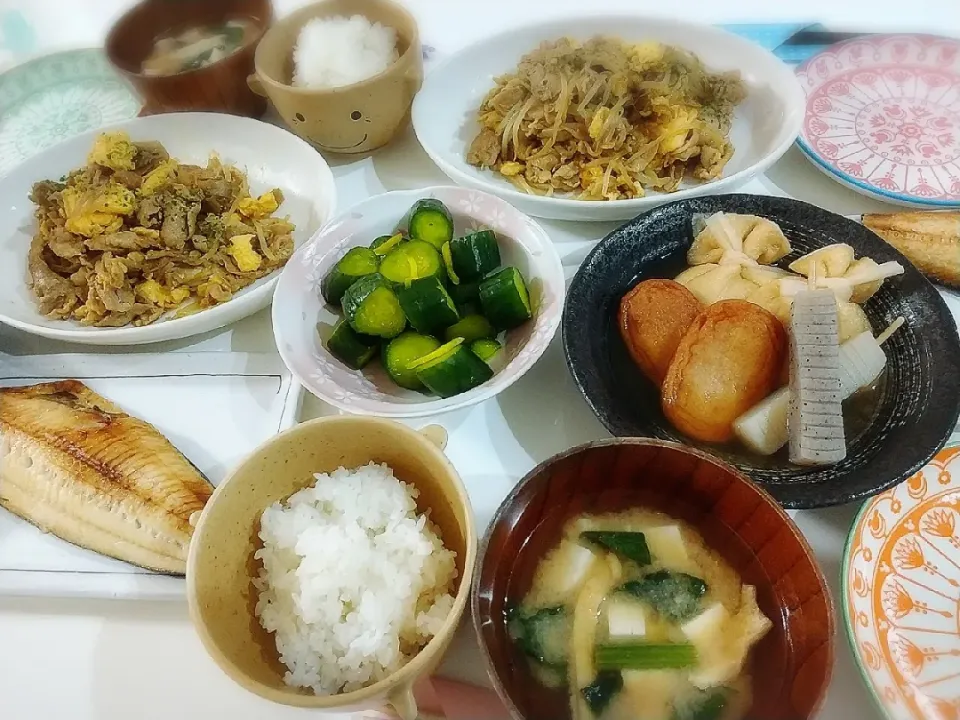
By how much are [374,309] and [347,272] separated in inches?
5.0

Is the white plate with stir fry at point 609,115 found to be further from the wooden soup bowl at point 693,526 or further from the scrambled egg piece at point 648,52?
the wooden soup bowl at point 693,526

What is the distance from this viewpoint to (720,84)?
5.28 ft

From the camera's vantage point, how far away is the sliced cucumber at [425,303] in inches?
44.9

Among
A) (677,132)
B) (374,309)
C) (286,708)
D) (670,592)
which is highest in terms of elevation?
(677,132)

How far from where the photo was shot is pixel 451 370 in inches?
42.6

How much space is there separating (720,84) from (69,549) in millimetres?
1664

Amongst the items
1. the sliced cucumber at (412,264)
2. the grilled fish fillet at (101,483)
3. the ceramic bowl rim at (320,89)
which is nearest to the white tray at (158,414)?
the grilled fish fillet at (101,483)

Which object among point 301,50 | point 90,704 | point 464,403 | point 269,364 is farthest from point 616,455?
point 301,50

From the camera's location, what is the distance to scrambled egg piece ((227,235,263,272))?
1361mm

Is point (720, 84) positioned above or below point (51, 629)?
above

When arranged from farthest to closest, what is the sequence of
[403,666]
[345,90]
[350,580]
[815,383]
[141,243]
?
1. [345,90]
2. [141,243]
3. [815,383]
4. [350,580]
5. [403,666]

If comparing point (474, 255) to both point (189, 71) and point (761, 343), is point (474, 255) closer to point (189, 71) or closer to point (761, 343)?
point (761, 343)

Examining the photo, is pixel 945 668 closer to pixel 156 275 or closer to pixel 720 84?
pixel 720 84

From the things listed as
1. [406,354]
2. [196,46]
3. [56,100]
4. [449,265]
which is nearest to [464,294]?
[449,265]
